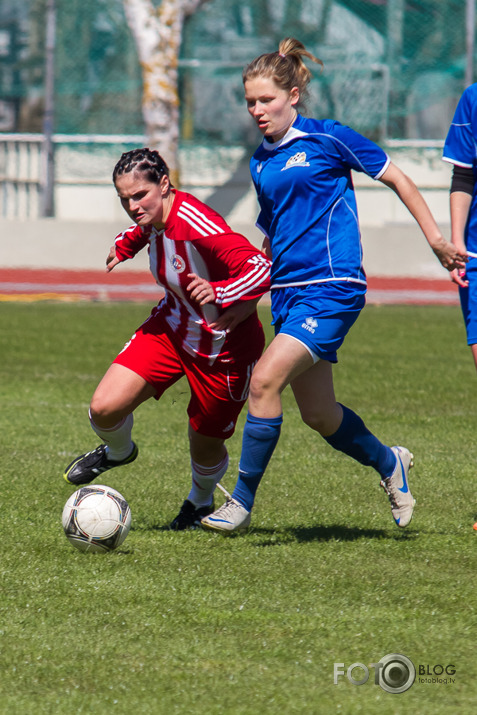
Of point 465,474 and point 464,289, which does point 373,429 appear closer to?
point 465,474

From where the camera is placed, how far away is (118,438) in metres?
5.25

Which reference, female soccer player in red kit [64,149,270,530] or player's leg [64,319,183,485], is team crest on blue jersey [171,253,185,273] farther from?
player's leg [64,319,183,485]

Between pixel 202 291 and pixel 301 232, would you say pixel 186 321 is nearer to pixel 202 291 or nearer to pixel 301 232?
pixel 202 291

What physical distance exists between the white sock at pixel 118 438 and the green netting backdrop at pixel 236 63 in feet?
60.4

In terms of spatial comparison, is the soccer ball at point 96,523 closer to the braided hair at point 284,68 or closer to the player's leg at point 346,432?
the player's leg at point 346,432

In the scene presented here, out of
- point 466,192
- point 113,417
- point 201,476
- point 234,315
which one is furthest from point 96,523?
point 466,192

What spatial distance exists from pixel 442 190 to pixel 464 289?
18.5 metres

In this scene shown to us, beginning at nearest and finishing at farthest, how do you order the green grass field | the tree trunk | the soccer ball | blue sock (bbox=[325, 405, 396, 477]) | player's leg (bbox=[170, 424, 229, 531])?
the green grass field, the soccer ball, blue sock (bbox=[325, 405, 396, 477]), player's leg (bbox=[170, 424, 229, 531]), the tree trunk

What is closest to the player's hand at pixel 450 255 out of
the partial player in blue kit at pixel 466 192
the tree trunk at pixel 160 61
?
the partial player in blue kit at pixel 466 192

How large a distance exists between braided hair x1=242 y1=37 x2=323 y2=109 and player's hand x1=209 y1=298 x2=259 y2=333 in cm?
99

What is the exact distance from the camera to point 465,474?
6555 mm

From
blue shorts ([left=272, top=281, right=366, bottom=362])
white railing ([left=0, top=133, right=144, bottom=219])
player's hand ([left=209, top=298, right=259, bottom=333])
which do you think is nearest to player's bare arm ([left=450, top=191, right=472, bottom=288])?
blue shorts ([left=272, top=281, right=366, bottom=362])

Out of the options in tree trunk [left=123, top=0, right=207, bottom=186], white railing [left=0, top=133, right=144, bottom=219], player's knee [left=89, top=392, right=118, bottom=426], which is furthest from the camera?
white railing [left=0, top=133, right=144, bottom=219]

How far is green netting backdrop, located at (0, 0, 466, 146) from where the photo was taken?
891 inches
